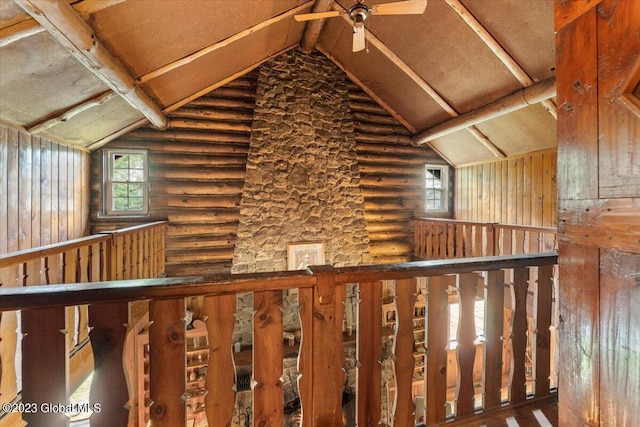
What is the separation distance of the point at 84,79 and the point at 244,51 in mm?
2364

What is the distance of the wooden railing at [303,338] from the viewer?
1038mm

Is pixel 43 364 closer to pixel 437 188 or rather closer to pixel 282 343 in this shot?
pixel 282 343

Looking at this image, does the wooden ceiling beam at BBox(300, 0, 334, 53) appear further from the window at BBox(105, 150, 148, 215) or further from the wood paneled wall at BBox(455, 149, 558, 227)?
the wood paneled wall at BBox(455, 149, 558, 227)

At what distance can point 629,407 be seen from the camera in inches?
37.3

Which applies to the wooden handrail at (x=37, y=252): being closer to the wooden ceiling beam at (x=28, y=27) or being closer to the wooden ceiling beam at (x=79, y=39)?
the wooden ceiling beam at (x=28, y=27)

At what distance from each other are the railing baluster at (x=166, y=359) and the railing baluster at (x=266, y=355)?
29 centimetres

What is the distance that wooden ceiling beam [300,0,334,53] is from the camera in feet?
14.6

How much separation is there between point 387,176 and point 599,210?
5.53 m

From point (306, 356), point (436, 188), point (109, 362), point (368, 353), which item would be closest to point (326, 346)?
point (306, 356)

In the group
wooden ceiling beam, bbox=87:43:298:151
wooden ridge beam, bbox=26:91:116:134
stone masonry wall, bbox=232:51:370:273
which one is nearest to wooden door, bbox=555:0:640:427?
wooden ridge beam, bbox=26:91:116:134

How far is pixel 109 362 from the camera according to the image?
1.08 metres

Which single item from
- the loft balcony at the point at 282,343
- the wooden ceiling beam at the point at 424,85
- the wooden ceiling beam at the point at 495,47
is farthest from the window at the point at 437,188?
the loft balcony at the point at 282,343

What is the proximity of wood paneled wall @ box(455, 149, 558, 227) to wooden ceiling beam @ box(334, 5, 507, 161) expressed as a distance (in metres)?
0.43

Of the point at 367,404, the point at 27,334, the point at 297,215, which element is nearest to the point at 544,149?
the point at 297,215
